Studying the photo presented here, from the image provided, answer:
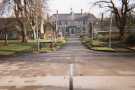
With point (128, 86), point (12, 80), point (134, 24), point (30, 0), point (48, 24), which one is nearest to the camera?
point (128, 86)

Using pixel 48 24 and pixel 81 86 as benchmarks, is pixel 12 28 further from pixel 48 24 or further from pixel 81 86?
pixel 81 86

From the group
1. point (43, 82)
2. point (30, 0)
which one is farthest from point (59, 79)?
point (30, 0)

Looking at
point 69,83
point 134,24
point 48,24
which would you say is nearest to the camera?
point 69,83

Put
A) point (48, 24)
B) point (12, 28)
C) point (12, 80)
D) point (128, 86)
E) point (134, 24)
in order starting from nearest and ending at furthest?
1. point (128, 86)
2. point (12, 80)
3. point (134, 24)
4. point (12, 28)
5. point (48, 24)

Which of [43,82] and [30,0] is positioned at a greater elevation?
[30,0]

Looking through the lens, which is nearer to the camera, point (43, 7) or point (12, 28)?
point (43, 7)

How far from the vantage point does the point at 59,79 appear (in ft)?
55.8

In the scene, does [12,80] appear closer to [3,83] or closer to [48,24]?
[3,83]

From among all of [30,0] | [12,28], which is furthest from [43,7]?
[12,28]

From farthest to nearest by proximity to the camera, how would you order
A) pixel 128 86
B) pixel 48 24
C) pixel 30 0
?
pixel 48 24
pixel 30 0
pixel 128 86

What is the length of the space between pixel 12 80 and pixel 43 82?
1799 mm

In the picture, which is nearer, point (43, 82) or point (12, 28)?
point (43, 82)

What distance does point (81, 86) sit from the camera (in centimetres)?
1449

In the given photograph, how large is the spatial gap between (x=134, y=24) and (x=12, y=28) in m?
36.7
